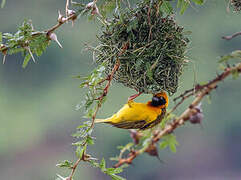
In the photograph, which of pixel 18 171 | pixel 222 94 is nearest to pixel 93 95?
pixel 222 94

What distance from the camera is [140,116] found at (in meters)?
2.44

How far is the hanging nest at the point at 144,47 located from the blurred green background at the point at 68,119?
15.9 metres

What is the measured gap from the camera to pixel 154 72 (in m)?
2.26

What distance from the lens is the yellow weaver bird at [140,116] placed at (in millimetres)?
2428

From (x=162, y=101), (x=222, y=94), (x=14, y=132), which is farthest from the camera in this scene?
(x=14, y=132)

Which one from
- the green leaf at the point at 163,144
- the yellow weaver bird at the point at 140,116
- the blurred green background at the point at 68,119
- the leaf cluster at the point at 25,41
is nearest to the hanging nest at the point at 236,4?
the yellow weaver bird at the point at 140,116

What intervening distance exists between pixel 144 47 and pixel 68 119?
17688mm

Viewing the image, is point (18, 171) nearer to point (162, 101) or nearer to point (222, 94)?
point (222, 94)

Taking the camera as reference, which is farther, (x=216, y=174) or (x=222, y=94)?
(x=216, y=174)

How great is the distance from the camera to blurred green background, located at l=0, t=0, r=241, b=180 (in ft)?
62.6

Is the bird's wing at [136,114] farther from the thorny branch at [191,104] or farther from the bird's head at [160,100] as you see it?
the thorny branch at [191,104]

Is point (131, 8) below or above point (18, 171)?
below

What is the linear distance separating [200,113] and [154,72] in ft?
1.18

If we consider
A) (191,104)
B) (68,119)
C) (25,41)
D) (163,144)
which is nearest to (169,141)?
(163,144)
